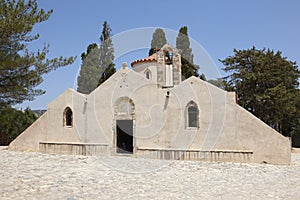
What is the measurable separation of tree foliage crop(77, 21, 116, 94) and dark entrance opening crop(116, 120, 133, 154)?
9974mm

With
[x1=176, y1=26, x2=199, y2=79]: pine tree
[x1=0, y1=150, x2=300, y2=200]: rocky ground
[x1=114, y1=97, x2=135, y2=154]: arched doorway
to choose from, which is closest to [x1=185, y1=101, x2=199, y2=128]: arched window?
[x1=0, y1=150, x2=300, y2=200]: rocky ground

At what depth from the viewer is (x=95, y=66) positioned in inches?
1193

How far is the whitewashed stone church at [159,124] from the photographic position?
50.4 feet

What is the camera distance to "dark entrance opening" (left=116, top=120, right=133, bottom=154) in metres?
20.0

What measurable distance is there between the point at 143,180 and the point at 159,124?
6140mm

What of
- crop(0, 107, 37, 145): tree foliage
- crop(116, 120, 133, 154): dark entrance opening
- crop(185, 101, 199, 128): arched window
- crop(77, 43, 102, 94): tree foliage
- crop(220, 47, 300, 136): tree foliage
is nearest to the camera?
crop(185, 101, 199, 128): arched window

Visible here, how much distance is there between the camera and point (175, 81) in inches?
725

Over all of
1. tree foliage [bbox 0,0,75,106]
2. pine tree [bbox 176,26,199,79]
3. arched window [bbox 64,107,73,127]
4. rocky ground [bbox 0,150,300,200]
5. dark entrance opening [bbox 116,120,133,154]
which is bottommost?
rocky ground [bbox 0,150,300,200]

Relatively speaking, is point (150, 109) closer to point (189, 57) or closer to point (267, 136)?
point (267, 136)

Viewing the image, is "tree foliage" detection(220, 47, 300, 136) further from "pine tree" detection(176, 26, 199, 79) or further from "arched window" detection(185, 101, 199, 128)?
"arched window" detection(185, 101, 199, 128)

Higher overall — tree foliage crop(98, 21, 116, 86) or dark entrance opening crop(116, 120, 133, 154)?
tree foliage crop(98, 21, 116, 86)

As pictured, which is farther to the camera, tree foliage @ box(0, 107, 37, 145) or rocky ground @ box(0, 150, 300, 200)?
tree foliage @ box(0, 107, 37, 145)

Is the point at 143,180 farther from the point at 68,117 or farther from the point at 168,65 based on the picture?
the point at 68,117

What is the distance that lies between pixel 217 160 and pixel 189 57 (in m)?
16.3
